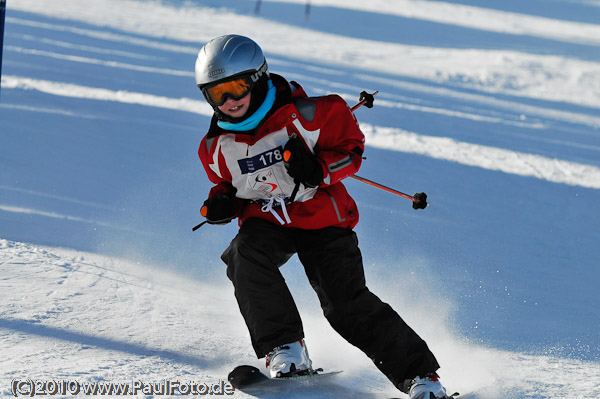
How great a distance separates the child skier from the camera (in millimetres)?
2746

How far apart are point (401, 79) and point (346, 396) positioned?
490 inches

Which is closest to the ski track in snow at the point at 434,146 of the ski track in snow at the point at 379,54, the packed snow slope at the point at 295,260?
the packed snow slope at the point at 295,260

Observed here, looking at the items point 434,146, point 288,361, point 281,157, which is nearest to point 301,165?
point 281,157

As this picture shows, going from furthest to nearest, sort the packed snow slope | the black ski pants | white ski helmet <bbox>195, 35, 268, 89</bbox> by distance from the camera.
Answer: the packed snow slope → white ski helmet <bbox>195, 35, 268, 89</bbox> → the black ski pants

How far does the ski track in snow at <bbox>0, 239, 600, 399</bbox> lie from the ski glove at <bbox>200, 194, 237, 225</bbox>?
54cm

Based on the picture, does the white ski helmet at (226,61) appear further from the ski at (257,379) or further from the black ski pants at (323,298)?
the ski at (257,379)

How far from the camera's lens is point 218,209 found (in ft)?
9.77

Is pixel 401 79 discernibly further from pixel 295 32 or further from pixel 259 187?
pixel 259 187

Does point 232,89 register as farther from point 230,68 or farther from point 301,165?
point 301,165

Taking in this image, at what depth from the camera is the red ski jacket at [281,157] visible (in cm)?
295

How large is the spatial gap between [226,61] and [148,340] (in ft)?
3.82

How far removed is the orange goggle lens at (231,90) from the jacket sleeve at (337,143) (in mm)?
306

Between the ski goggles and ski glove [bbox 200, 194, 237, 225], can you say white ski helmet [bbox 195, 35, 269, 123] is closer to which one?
the ski goggles

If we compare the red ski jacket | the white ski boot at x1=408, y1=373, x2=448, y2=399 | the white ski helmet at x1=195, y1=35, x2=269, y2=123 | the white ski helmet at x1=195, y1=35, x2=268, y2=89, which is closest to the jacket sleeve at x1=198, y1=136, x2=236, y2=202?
the red ski jacket
